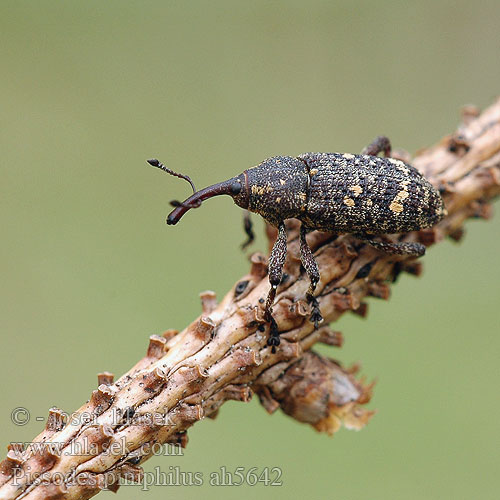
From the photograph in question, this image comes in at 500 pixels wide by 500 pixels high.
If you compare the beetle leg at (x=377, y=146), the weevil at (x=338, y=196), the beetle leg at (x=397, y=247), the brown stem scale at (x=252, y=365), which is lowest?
the brown stem scale at (x=252, y=365)

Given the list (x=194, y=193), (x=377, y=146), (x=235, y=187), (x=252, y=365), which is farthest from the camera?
(x=377, y=146)

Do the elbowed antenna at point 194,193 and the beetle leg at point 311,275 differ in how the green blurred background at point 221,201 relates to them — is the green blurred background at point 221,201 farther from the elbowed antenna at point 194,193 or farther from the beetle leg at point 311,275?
the beetle leg at point 311,275

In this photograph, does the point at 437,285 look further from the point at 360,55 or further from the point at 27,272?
the point at 27,272

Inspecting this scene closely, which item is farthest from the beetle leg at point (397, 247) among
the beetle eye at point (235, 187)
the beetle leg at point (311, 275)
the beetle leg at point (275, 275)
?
the beetle eye at point (235, 187)

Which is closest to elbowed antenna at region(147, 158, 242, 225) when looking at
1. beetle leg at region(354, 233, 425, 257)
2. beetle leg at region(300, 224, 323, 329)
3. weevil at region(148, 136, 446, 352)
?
weevil at region(148, 136, 446, 352)

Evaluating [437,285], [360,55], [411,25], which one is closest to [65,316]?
[437,285]

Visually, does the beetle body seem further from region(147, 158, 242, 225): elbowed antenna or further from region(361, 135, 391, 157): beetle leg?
region(361, 135, 391, 157): beetle leg

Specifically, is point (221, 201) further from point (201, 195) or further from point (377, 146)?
point (201, 195)

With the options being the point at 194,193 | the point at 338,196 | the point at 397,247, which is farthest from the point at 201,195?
the point at 397,247
